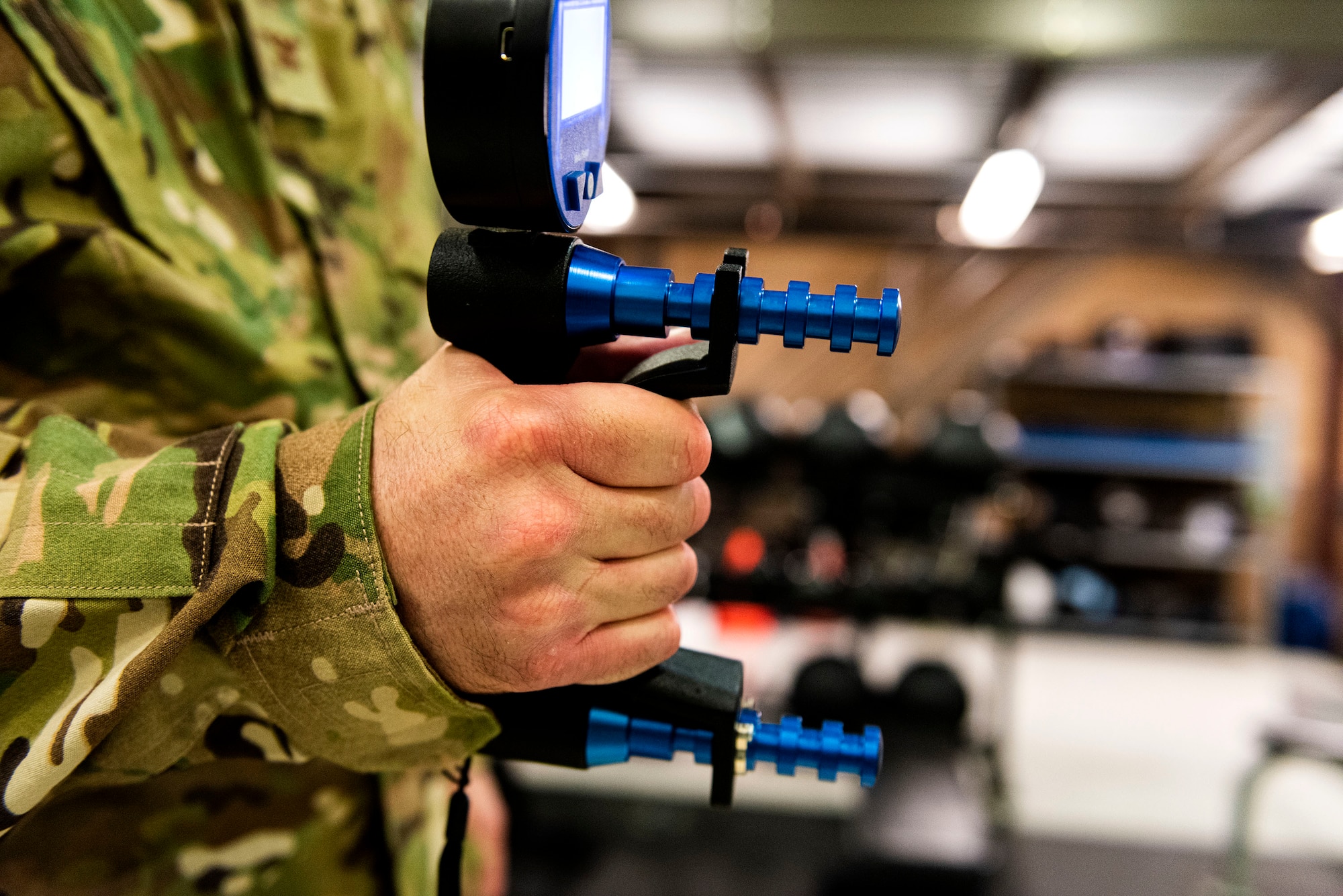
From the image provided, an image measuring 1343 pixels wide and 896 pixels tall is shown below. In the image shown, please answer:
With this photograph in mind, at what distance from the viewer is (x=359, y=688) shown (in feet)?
1.31

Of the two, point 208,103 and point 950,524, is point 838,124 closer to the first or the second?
point 950,524

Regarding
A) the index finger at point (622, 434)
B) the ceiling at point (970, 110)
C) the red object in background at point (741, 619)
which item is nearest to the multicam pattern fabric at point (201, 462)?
the index finger at point (622, 434)

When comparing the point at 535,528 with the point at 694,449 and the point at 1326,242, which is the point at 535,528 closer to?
the point at 694,449

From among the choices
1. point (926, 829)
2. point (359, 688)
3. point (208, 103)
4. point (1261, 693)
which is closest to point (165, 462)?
point (359, 688)

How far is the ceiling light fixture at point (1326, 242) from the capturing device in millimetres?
4773

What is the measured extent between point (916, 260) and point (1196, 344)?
195 cm

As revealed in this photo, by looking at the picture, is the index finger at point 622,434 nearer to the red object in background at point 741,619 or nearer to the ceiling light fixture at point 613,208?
the red object in background at point 741,619

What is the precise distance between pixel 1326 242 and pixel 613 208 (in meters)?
4.78

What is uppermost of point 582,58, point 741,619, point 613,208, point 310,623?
point 613,208

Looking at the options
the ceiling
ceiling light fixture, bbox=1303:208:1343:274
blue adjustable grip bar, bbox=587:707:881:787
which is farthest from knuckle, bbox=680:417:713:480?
ceiling light fixture, bbox=1303:208:1343:274

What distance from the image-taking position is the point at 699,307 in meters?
0.38

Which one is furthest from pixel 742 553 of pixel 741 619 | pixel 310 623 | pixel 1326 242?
pixel 1326 242

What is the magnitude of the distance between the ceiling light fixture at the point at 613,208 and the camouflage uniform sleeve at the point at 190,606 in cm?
431

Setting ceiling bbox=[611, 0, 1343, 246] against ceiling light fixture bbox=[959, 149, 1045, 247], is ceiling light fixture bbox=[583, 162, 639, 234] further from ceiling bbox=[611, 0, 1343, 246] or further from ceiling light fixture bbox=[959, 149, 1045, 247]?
ceiling light fixture bbox=[959, 149, 1045, 247]
